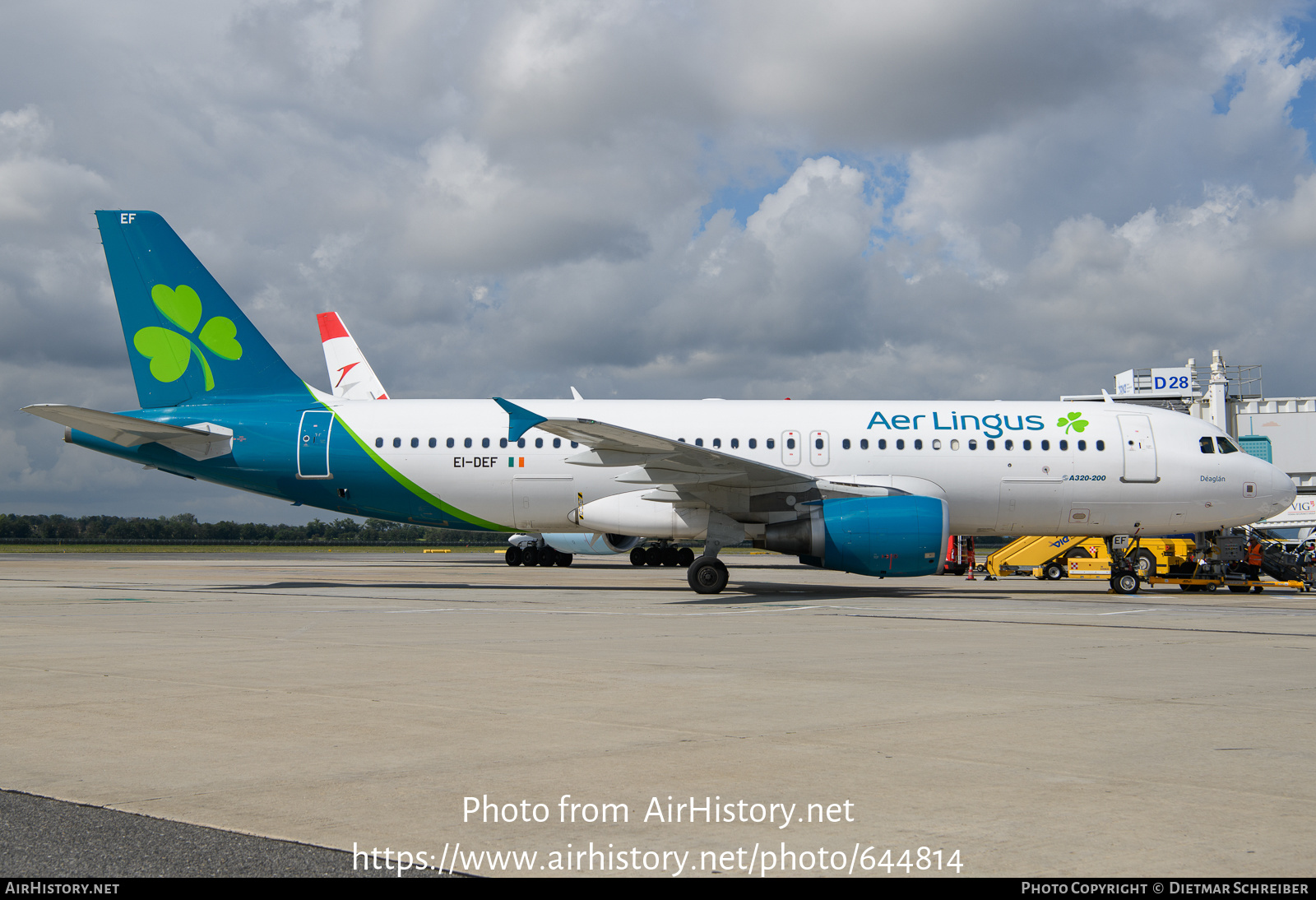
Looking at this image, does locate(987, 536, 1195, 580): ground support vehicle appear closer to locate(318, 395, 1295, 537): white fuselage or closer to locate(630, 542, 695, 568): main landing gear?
locate(318, 395, 1295, 537): white fuselage

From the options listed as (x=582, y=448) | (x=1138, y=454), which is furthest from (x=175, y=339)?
(x=1138, y=454)

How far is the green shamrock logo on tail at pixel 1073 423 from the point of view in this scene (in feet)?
69.2

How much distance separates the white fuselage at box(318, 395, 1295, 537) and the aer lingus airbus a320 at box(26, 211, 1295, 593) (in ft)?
0.12

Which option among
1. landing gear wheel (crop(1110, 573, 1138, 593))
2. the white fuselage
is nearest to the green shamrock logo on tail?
the white fuselage

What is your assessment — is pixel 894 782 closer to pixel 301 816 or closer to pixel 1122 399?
pixel 301 816

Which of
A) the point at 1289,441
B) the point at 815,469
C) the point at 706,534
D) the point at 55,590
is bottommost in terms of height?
the point at 55,590

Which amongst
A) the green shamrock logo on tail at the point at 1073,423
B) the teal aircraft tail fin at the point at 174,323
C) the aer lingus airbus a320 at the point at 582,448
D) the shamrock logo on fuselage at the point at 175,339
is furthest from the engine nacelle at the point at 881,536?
the shamrock logo on fuselage at the point at 175,339

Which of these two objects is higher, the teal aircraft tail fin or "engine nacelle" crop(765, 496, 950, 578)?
the teal aircraft tail fin

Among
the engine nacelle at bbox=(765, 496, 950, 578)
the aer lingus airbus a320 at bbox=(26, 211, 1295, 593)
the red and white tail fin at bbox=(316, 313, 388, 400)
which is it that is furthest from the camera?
the red and white tail fin at bbox=(316, 313, 388, 400)

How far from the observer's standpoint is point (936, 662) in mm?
9141

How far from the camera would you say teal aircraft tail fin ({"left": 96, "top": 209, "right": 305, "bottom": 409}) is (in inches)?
856

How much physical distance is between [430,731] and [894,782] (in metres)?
2.65
